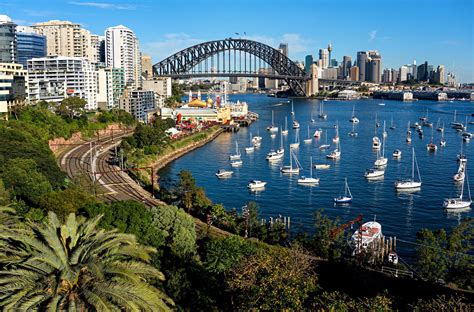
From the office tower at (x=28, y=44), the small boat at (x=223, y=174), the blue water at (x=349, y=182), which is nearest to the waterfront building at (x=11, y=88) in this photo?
the blue water at (x=349, y=182)

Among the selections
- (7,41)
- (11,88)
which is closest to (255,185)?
(11,88)

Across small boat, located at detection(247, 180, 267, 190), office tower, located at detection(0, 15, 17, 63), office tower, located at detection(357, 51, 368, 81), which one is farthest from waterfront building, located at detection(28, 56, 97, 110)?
office tower, located at detection(357, 51, 368, 81)

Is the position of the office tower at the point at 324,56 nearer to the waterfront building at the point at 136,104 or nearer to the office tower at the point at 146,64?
the office tower at the point at 146,64

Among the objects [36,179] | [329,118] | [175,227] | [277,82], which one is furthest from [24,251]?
[277,82]

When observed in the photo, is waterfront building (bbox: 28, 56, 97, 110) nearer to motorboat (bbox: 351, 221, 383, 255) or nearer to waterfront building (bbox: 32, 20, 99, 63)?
waterfront building (bbox: 32, 20, 99, 63)

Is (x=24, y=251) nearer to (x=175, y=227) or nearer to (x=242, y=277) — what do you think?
(x=242, y=277)

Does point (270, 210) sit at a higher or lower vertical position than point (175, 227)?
lower

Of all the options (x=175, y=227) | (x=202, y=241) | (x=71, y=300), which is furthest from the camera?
(x=202, y=241)
